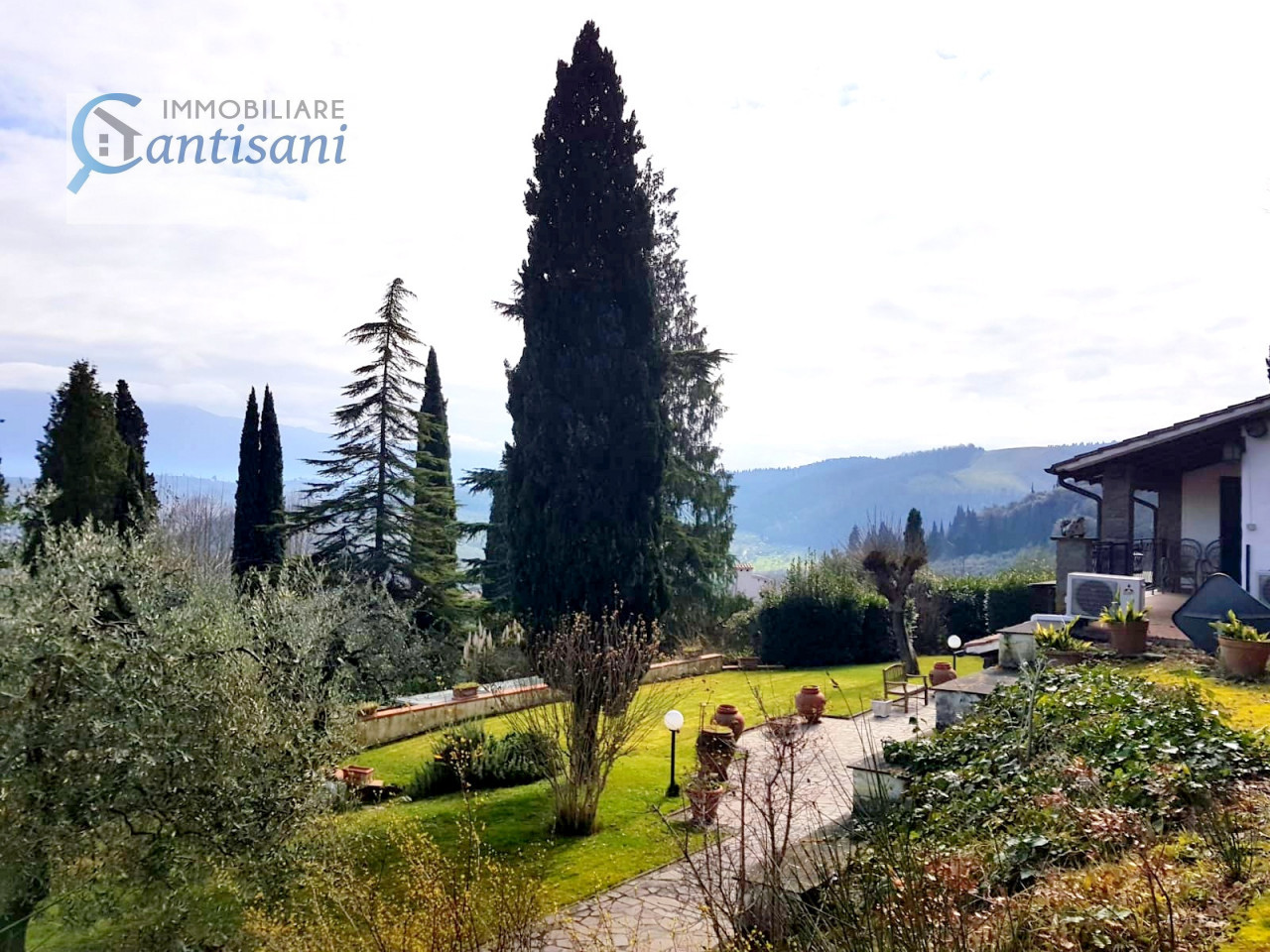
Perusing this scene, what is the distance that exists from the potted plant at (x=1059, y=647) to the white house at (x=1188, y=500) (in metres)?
5.30

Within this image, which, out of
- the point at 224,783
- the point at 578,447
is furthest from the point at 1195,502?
the point at 224,783

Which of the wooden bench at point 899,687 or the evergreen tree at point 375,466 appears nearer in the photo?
the wooden bench at point 899,687

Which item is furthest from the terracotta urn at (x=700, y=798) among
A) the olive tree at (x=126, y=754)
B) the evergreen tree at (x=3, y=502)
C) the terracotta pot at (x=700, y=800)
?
the evergreen tree at (x=3, y=502)

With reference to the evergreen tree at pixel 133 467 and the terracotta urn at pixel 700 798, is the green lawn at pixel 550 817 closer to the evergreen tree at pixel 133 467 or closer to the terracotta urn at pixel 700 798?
the terracotta urn at pixel 700 798

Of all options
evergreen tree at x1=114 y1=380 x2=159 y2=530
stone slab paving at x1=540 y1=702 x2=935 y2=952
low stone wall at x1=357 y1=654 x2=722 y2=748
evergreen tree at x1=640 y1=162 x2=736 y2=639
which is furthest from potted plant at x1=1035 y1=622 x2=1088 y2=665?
evergreen tree at x1=114 y1=380 x2=159 y2=530

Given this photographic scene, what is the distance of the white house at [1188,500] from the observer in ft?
41.6

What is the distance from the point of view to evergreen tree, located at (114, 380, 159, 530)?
72.5ft

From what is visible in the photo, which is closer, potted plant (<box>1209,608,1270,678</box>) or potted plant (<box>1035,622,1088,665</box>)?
potted plant (<box>1209,608,1270,678</box>)

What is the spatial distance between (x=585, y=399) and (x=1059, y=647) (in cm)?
920

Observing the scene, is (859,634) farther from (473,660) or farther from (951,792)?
(951,792)

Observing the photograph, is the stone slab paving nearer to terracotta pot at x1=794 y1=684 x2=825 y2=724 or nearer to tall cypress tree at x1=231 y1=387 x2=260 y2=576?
terracotta pot at x1=794 y1=684 x2=825 y2=724

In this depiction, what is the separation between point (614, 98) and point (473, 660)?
1258 cm

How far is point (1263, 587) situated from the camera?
12477 millimetres

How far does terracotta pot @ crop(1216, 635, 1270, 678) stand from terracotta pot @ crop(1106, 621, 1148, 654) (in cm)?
115
